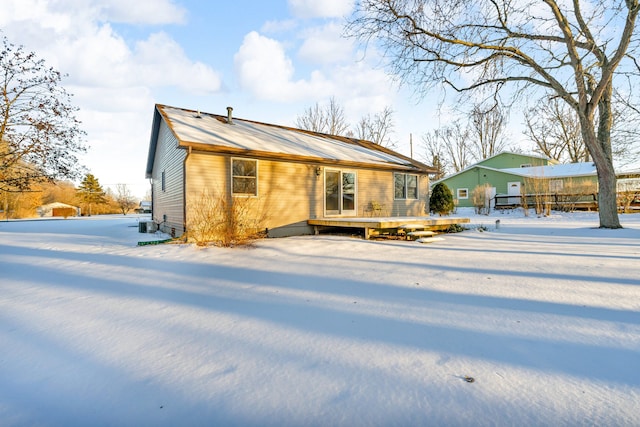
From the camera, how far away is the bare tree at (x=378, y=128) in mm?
31594

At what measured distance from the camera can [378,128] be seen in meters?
32.1

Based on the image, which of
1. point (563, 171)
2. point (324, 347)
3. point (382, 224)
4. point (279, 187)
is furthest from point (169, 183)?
point (563, 171)

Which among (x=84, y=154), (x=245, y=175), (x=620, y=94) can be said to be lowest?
(x=245, y=175)

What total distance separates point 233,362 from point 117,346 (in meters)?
0.98

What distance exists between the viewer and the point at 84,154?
35.6ft

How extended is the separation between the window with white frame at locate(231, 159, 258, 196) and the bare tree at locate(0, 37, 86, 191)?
6410mm

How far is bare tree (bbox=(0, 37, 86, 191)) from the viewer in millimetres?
9570

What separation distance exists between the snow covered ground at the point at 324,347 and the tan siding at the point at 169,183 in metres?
4.50

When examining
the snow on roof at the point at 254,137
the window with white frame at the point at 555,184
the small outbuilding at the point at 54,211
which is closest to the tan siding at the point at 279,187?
the snow on roof at the point at 254,137

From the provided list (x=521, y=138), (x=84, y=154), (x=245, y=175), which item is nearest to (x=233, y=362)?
(x=245, y=175)

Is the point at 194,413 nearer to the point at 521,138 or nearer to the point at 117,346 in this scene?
the point at 117,346

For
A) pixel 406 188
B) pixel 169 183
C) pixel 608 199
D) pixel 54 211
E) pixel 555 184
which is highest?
pixel 555 184

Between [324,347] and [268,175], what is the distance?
7.63m

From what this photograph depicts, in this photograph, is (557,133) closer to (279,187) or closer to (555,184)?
(555,184)
